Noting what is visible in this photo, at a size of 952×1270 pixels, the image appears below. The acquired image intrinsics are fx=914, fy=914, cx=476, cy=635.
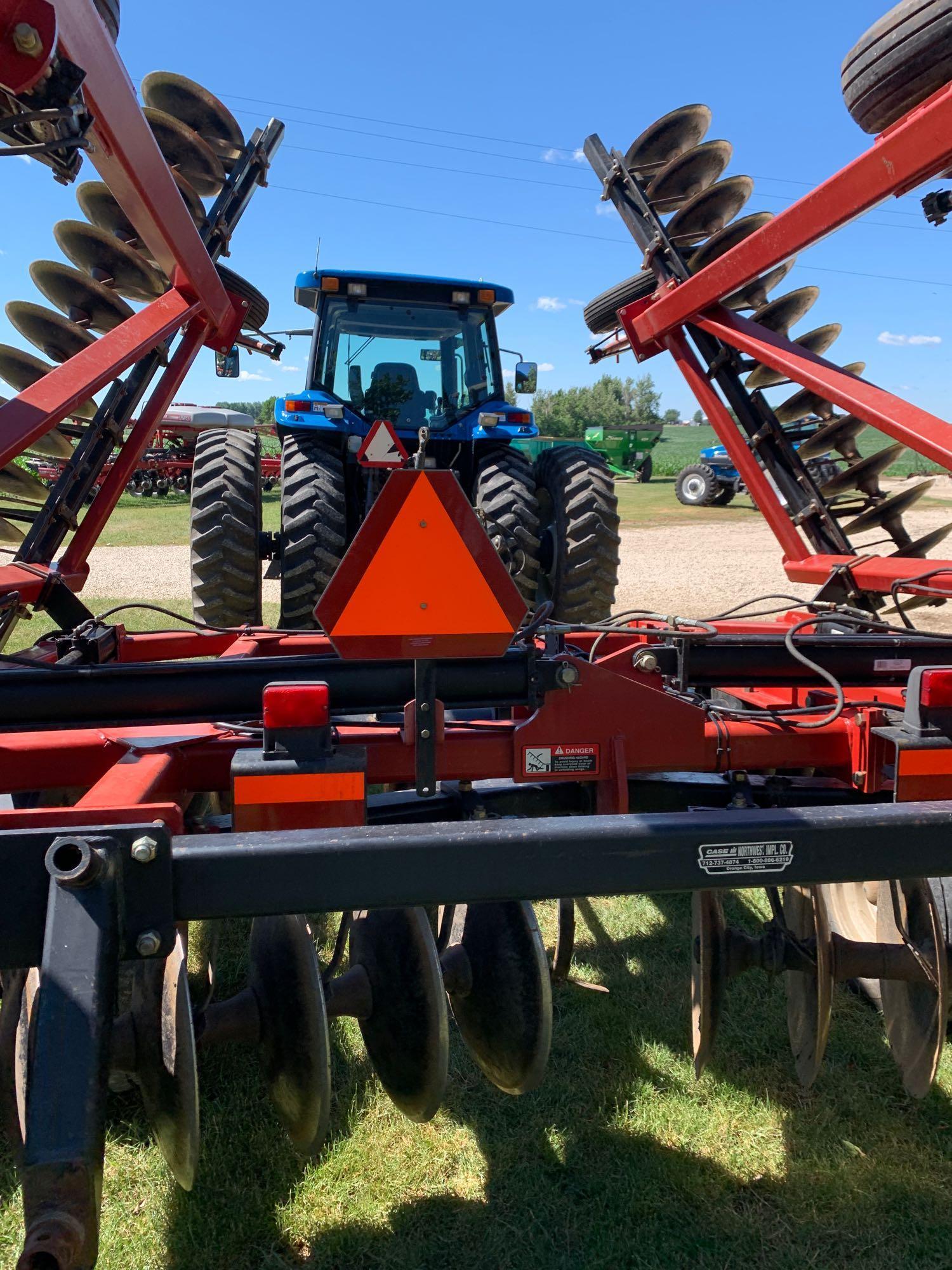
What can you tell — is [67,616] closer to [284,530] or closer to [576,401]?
[284,530]

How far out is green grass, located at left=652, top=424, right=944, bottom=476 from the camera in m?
31.7

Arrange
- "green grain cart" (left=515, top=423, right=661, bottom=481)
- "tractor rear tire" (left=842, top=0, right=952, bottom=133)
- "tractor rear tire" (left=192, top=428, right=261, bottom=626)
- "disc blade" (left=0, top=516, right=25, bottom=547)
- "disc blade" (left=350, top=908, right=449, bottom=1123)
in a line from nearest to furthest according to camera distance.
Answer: "disc blade" (left=350, top=908, right=449, bottom=1123) → "tractor rear tire" (left=842, top=0, right=952, bottom=133) → "disc blade" (left=0, top=516, right=25, bottom=547) → "tractor rear tire" (left=192, top=428, right=261, bottom=626) → "green grain cart" (left=515, top=423, right=661, bottom=481)

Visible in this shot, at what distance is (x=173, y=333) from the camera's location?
3.65 meters

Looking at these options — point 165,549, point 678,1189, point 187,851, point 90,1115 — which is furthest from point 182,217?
point 165,549

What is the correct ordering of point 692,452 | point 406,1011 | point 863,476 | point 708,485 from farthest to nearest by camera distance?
1. point 692,452
2. point 708,485
3. point 863,476
4. point 406,1011

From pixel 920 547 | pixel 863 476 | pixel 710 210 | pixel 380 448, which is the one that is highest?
pixel 710 210

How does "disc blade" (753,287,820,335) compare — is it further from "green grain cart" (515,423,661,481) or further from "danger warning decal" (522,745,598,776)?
"green grain cart" (515,423,661,481)

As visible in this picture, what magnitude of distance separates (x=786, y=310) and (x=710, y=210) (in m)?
0.59

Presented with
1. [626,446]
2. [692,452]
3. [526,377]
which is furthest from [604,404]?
[526,377]

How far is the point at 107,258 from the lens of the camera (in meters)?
3.87

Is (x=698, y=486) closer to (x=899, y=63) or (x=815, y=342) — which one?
(x=815, y=342)

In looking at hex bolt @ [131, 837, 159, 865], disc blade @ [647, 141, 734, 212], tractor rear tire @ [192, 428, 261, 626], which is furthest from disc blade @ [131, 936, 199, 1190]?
disc blade @ [647, 141, 734, 212]

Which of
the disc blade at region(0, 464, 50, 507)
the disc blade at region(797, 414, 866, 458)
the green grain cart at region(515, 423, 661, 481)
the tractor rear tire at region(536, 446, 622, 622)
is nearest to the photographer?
the disc blade at region(0, 464, 50, 507)

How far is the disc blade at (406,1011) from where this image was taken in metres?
2.04
